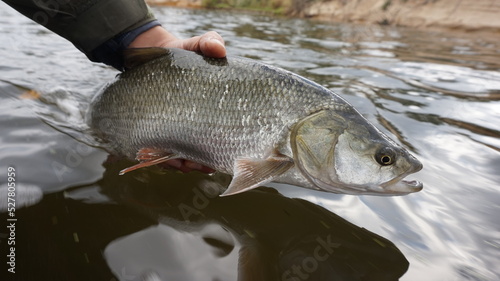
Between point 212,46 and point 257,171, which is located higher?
point 212,46

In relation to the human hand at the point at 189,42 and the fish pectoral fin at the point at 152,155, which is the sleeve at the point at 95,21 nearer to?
the human hand at the point at 189,42

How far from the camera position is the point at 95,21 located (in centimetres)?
265

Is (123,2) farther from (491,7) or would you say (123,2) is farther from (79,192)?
(491,7)

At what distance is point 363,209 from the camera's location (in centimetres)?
236

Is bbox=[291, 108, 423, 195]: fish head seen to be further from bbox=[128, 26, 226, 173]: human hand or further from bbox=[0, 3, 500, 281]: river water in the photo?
bbox=[128, 26, 226, 173]: human hand

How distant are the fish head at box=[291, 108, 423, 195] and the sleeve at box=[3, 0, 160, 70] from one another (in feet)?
5.52

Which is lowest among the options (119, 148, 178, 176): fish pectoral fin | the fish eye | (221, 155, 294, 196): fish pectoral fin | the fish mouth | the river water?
the river water

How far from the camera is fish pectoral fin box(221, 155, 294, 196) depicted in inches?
81.2

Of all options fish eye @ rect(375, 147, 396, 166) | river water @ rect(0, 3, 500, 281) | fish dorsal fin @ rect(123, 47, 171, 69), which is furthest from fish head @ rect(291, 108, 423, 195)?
fish dorsal fin @ rect(123, 47, 171, 69)

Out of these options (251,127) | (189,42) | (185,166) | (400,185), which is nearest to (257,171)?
(251,127)

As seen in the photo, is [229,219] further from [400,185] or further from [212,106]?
[400,185]

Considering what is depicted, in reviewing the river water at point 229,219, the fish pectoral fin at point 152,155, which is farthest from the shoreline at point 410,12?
the fish pectoral fin at point 152,155

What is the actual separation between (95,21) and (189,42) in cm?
74

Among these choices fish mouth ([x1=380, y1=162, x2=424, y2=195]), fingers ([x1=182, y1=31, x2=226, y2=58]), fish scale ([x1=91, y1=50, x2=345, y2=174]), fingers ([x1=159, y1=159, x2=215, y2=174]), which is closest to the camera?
fish mouth ([x1=380, y1=162, x2=424, y2=195])
